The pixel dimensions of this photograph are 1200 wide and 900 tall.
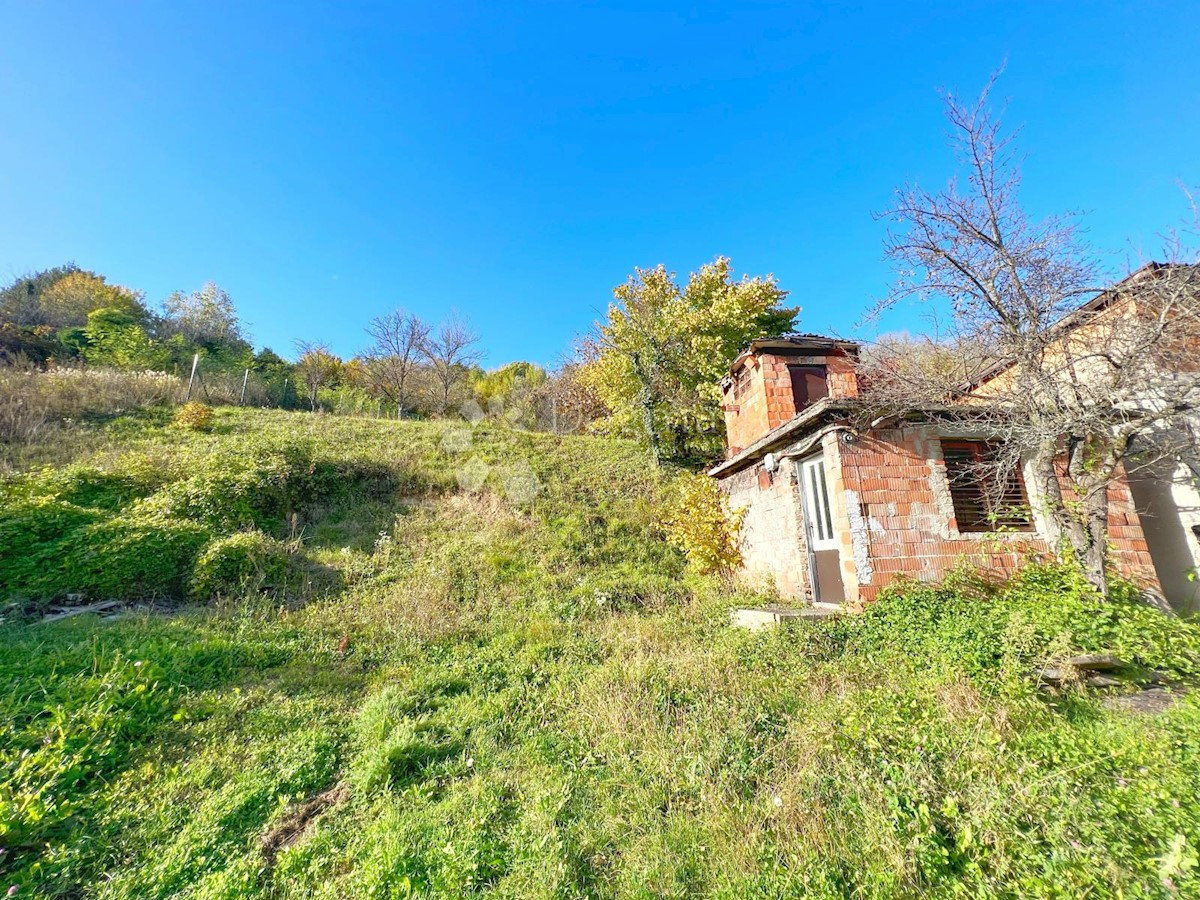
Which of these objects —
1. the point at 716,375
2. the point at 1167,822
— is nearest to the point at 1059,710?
the point at 1167,822

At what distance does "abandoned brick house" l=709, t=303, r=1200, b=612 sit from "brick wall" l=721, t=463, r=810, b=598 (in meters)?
0.03

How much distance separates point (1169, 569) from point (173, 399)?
26.6 m

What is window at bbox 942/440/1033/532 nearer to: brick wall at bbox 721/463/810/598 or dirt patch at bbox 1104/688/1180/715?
brick wall at bbox 721/463/810/598

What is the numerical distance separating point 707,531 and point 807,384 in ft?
14.1

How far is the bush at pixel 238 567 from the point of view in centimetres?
693

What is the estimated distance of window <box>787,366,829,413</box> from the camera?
10180 mm

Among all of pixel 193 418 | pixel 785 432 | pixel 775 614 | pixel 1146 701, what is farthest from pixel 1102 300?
pixel 193 418

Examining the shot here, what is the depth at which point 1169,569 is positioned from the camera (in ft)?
22.4

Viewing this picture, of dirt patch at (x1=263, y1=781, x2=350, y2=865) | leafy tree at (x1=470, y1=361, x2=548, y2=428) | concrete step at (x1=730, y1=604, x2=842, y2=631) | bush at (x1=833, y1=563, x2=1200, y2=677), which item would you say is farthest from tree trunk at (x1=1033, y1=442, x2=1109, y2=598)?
leafy tree at (x1=470, y1=361, x2=548, y2=428)

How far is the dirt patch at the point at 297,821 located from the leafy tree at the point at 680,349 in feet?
39.2

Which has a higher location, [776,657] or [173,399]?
[173,399]

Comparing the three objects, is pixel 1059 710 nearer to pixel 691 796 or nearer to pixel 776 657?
pixel 776 657

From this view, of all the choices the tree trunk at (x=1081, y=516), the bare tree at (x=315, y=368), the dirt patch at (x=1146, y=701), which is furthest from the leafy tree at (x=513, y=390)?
the dirt patch at (x=1146, y=701)

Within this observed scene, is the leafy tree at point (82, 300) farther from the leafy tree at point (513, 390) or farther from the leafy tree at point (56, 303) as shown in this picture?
the leafy tree at point (513, 390)
